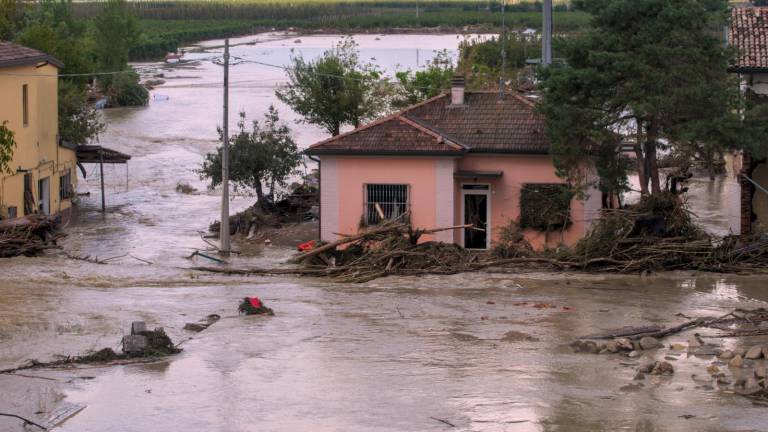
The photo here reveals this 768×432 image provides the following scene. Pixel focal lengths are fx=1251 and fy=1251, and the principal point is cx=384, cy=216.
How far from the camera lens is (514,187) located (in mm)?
30422

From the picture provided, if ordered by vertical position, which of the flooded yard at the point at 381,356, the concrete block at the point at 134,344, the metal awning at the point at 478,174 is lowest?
the flooded yard at the point at 381,356

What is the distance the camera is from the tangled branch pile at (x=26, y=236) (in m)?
28.1

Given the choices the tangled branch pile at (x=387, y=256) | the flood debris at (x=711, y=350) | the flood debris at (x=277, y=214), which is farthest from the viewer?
the flood debris at (x=277, y=214)

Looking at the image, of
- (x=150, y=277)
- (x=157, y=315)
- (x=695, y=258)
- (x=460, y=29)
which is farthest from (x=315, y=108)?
(x=460, y=29)

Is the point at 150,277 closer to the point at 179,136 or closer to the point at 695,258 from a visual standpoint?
the point at 695,258

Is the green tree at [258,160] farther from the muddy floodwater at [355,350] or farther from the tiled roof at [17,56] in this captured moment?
the tiled roof at [17,56]

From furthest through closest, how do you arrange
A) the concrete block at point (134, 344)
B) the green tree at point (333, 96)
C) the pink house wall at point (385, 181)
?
the green tree at point (333, 96) → the pink house wall at point (385, 181) → the concrete block at point (134, 344)

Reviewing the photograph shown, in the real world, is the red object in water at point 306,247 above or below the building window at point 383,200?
below

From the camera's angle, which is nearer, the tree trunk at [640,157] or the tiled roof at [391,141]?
the tree trunk at [640,157]

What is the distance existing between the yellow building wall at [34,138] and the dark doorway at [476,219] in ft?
37.5

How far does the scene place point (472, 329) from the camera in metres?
20.2

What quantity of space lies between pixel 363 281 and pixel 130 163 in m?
29.8

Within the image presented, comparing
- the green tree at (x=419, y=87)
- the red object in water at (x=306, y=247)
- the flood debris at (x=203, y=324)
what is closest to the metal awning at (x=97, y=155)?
the green tree at (x=419, y=87)

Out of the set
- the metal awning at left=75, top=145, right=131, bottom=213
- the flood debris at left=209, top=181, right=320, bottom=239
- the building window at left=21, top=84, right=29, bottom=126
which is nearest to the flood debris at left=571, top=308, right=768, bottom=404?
the flood debris at left=209, top=181, right=320, bottom=239
